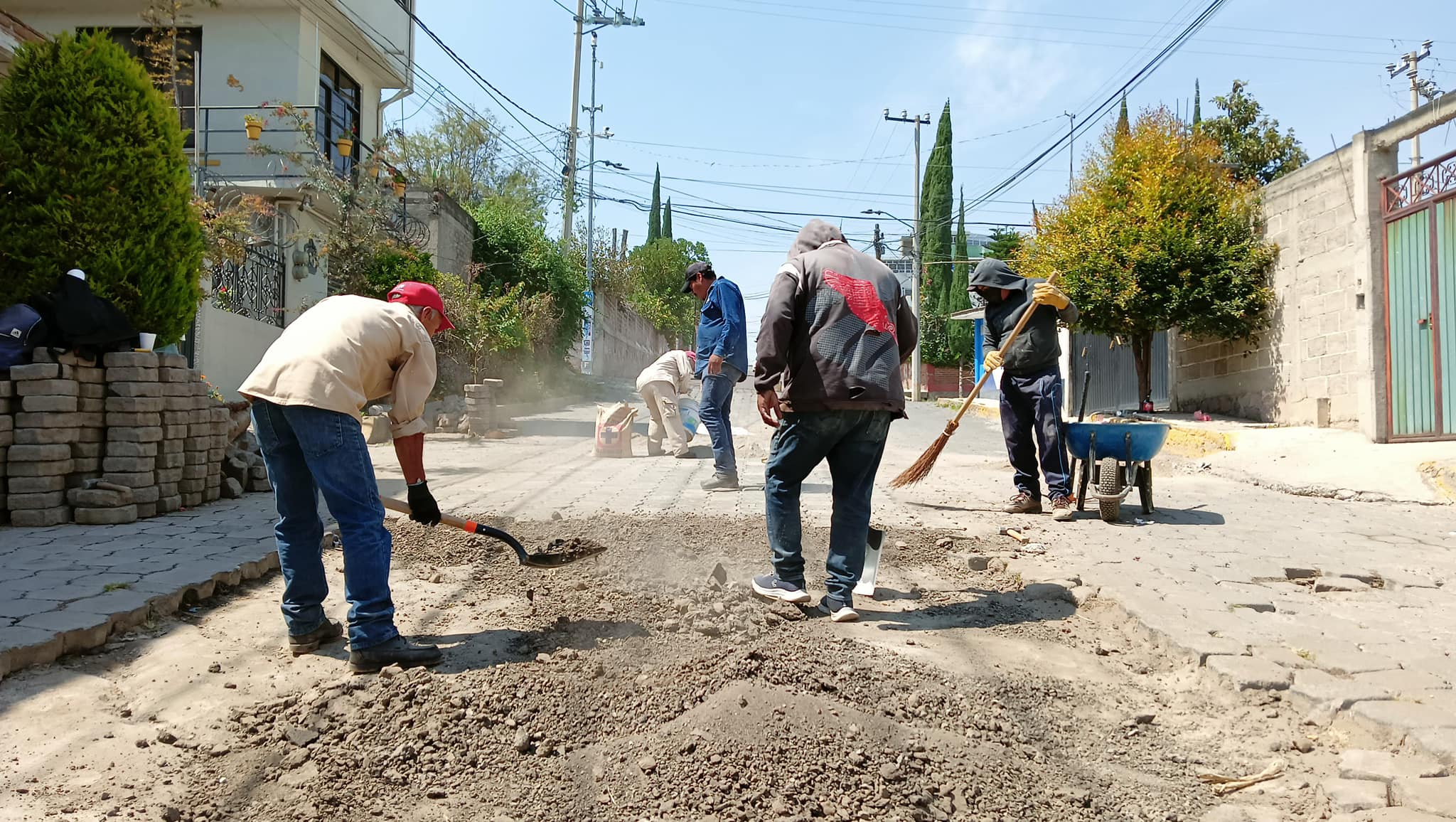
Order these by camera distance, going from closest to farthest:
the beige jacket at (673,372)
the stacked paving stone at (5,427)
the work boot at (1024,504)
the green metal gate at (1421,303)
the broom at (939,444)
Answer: the stacked paving stone at (5,427)
the broom at (939,444)
the work boot at (1024,504)
the green metal gate at (1421,303)
the beige jacket at (673,372)

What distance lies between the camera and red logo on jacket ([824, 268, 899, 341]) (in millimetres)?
3533

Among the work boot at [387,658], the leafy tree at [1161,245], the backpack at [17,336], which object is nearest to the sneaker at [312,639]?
the work boot at [387,658]

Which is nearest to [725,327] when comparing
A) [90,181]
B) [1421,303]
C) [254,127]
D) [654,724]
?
[90,181]

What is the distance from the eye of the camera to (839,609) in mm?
3557

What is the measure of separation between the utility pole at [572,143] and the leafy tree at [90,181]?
20.9 metres

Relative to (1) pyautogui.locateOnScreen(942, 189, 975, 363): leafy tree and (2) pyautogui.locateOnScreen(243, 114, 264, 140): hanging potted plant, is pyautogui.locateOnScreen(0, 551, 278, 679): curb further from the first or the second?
(1) pyautogui.locateOnScreen(942, 189, 975, 363): leafy tree

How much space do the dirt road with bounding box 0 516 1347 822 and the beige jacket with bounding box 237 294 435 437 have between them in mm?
934

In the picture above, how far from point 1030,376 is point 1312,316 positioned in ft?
26.1

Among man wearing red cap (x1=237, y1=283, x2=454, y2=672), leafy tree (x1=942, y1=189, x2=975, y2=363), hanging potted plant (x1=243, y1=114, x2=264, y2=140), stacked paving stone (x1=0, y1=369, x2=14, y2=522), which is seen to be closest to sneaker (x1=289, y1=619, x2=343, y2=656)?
man wearing red cap (x1=237, y1=283, x2=454, y2=672)

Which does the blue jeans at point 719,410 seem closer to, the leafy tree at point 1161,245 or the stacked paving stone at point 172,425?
the stacked paving stone at point 172,425

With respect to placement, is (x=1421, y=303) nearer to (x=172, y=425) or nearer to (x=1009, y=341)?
(x=1009, y=341)

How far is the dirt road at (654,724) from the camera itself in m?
2.17

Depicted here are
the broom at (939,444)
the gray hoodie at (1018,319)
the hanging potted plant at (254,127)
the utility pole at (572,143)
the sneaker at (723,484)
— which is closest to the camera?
the broom at (939,444)

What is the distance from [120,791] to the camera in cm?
226
